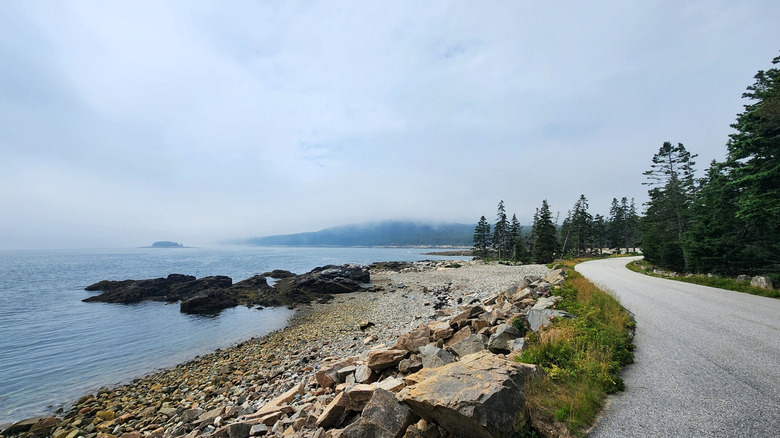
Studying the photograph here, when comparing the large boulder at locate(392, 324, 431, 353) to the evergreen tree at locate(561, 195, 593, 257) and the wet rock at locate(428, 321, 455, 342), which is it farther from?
the evergreen tree at locate(561, 195, 593, 257)

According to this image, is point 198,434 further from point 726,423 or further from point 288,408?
point 726,423

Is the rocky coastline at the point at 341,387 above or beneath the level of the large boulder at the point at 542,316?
beneath

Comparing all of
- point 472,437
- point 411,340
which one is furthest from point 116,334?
point 472,437

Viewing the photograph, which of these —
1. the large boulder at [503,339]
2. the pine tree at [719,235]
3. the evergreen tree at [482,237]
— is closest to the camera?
the large boulder at [503,339]

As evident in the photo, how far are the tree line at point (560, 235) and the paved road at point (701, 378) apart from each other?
51.8 meters

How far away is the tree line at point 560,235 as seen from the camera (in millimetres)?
59912

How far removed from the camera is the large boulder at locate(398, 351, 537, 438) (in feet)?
13.9

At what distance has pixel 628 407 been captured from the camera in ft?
16.6

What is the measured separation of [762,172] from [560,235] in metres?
78.5

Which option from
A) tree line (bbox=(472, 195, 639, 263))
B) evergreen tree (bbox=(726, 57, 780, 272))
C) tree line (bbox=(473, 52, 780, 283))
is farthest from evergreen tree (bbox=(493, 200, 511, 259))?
evergreen tree (bbox=(726, 57, 780, 272))

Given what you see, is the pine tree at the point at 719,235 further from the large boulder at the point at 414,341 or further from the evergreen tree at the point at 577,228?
the evergreen tree at the point at 577,228

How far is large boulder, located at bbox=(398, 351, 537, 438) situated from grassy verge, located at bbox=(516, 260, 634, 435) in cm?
57

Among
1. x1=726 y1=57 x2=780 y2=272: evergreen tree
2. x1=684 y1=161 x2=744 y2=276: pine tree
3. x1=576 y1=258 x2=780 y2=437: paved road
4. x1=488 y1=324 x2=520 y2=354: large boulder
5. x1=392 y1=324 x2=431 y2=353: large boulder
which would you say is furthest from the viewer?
x1=684 y1=161 x2=744 y2=276: pine tree

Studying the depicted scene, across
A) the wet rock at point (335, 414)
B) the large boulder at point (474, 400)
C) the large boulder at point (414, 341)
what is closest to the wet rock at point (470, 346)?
the large boulder at point (414, 341)
